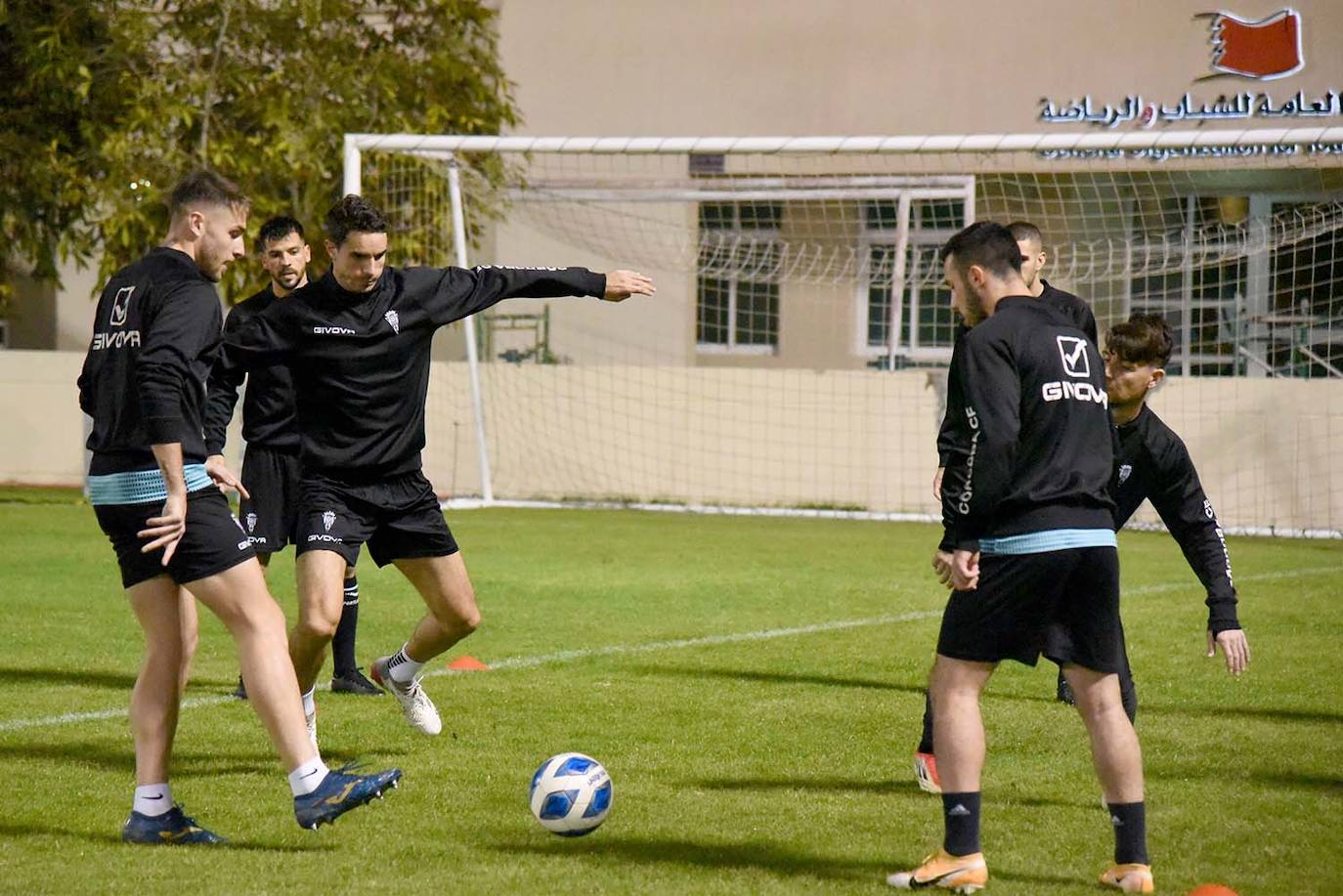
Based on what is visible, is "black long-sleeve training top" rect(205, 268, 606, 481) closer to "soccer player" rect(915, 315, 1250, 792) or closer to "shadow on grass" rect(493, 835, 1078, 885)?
"shadow on grass" rect(493, 835, 1078, 885)

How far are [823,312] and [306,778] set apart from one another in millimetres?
17954

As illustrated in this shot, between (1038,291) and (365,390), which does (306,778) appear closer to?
(365,390)

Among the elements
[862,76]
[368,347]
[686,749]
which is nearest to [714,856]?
[686,749]

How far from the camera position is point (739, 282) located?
22.6 m

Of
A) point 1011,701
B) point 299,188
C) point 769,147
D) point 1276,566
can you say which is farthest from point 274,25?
point 1011,701

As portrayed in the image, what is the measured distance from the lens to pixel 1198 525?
225 inches

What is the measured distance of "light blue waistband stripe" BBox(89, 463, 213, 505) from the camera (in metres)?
5.05

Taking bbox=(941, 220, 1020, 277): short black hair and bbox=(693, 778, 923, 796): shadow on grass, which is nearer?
bbox=(941, 220, 1020, 277): short black hair

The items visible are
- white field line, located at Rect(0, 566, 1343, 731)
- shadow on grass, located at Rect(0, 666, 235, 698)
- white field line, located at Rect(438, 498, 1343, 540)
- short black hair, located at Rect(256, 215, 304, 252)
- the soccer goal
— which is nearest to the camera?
white field line, located at Rect(0, 566, 1343, 731)

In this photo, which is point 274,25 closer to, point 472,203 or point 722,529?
point 472,203

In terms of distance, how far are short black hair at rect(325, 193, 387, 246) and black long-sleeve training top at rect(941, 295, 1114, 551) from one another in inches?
95.6

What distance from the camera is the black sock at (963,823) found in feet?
14.9

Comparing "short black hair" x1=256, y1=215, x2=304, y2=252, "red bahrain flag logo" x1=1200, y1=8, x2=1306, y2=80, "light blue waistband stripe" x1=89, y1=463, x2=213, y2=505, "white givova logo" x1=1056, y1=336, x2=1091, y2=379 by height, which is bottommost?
"light blue waistband stripe" x1=89, y1=463, x2=213, y2=505

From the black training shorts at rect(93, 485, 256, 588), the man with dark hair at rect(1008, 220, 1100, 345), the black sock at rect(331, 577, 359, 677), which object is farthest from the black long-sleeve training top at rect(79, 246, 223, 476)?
the black sock at rect(331, 577, 359, 677)
